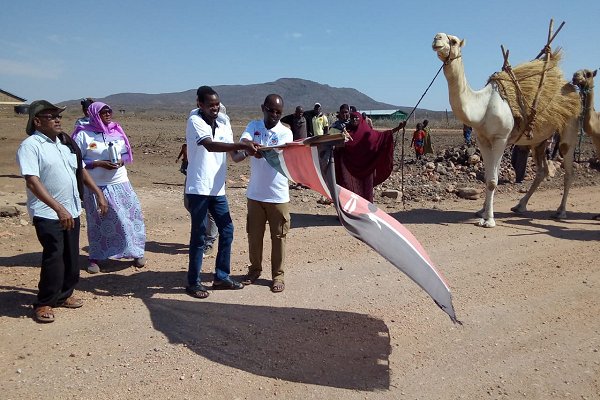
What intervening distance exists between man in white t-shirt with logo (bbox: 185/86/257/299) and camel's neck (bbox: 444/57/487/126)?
13.2 ft

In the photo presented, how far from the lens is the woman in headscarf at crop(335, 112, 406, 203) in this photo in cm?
673

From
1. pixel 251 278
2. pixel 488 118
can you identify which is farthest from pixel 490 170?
pixel 251 278

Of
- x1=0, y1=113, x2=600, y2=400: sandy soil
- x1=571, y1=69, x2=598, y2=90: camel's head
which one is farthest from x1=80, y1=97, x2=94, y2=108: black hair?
x1=571, y1=69, x2=598, y2=90: camel's head

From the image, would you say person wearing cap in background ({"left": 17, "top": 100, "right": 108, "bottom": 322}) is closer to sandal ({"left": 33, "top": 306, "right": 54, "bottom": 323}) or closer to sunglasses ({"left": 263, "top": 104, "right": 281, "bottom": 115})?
sandal ({"left": 33, "top": 306, "right": 54, "bottom": 323})

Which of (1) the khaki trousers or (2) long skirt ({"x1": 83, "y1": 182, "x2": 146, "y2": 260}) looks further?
(2) long skirt ({"x1": 83, "y1": 182, "x2": 146, "y2": 260})

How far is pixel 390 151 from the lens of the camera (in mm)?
6656

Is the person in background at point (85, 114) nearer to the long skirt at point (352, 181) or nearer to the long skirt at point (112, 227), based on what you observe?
the long skirt at point (112, 227)

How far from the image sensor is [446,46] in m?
6.98

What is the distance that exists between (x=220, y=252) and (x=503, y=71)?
5923 millimetres

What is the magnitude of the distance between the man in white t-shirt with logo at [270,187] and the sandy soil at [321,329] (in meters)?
0.57

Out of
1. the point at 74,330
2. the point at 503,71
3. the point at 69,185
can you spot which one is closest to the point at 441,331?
the point at 74,330

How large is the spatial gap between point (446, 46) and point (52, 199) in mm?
5603

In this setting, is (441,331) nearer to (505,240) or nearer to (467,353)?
(467,353)

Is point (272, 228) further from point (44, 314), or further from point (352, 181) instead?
point (352, 181)
